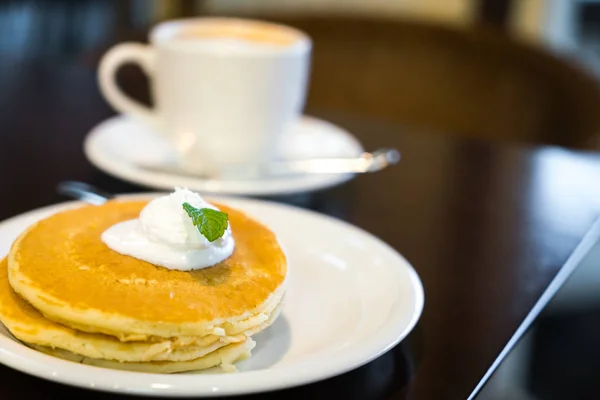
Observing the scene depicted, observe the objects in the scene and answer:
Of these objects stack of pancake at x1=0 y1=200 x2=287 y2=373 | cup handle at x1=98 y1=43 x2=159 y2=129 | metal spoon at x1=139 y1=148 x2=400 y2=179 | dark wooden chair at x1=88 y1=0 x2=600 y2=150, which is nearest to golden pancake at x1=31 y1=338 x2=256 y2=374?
stack of pancake at x1=0 y1=200 x2=287 y2=373

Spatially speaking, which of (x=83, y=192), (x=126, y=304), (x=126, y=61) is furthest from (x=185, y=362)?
(x=126, y=61)

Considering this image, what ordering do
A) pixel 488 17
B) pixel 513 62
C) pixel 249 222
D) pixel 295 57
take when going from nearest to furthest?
1. pixel 249 222
2. pixel 295 57
3. pixel 513 62
4. pixel 488 17

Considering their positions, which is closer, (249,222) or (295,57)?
(249,222)

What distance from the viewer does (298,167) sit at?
38.7 inches

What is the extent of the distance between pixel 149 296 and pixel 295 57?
0.55 m

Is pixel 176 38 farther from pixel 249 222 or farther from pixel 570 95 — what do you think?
pixel 570 95

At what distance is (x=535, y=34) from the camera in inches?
86.1

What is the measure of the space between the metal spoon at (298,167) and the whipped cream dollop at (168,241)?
35cm

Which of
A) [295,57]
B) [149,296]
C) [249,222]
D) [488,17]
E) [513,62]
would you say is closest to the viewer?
[149,296]

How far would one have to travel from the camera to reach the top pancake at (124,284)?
0.46 metres

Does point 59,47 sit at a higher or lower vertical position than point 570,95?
lower

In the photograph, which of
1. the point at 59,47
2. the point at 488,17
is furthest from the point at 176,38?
the point at 59,47

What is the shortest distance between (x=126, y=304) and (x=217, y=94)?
A: 49 cm

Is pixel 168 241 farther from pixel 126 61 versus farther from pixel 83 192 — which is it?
pixel 126 61
